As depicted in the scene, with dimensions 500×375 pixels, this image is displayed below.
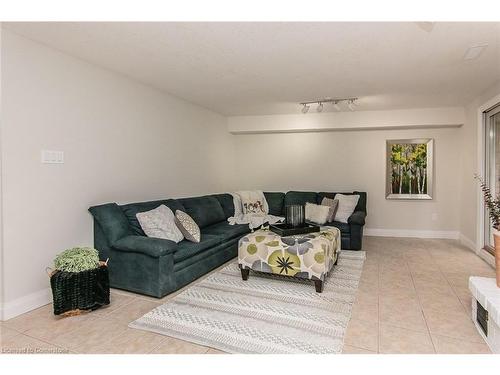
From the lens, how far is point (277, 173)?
6477 mm

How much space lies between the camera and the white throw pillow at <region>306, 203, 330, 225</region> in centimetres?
489

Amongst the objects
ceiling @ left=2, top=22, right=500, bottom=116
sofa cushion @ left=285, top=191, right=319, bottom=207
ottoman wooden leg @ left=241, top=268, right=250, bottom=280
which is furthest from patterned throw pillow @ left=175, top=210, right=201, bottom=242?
sofa cushion @ left=285, top=191, right=319, bottom=207

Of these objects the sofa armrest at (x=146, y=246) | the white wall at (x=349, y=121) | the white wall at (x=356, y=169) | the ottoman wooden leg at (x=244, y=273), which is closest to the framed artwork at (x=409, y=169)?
the white wall at (x=356, y=169)

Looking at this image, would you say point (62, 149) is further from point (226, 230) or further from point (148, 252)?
point (226, 230)

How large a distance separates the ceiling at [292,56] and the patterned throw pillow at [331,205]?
5.63 ft

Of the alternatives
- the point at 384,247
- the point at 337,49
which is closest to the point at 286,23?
the point at 337,49

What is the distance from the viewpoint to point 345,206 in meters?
5.09

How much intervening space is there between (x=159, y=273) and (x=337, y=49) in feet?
8.73

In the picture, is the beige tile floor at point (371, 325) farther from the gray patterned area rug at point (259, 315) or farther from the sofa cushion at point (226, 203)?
the sofa cushion at point (226, 203)

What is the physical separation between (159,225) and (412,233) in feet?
15.5

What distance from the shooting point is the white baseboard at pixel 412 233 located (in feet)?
18.3

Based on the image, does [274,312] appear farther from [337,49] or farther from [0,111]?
[0,111]

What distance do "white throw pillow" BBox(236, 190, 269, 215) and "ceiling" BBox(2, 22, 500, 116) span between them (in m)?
1.83

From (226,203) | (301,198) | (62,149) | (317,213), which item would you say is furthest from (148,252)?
(301,198)
